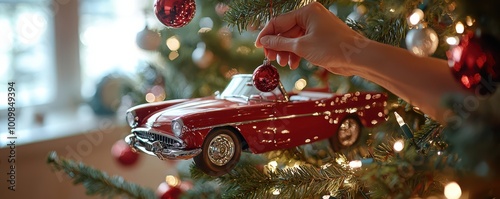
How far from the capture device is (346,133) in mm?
913

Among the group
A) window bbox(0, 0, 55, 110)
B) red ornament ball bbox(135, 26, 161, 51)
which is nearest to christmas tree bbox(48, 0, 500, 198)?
red ornament ball bbox(135, 26, 161, 51)

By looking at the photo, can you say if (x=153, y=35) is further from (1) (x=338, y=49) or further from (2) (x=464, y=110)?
(2) (x=464, y=110)

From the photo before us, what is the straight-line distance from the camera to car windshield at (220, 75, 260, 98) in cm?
90

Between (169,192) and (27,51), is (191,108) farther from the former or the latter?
(27,51)

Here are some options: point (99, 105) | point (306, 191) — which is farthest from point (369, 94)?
point (99, 105)

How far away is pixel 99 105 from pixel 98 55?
11.5 inches

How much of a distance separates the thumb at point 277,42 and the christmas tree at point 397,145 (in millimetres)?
37

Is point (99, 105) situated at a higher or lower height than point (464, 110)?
lower

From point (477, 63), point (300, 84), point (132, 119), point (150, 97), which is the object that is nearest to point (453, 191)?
point (477, 63)

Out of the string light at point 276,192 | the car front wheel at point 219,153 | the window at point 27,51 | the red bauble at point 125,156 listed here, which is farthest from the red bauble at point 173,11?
the window at point 27,51

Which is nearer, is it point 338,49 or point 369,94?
point 338,49

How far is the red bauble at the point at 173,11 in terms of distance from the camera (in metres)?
0.78

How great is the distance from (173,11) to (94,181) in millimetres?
392

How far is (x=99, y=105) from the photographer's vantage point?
1.91m
